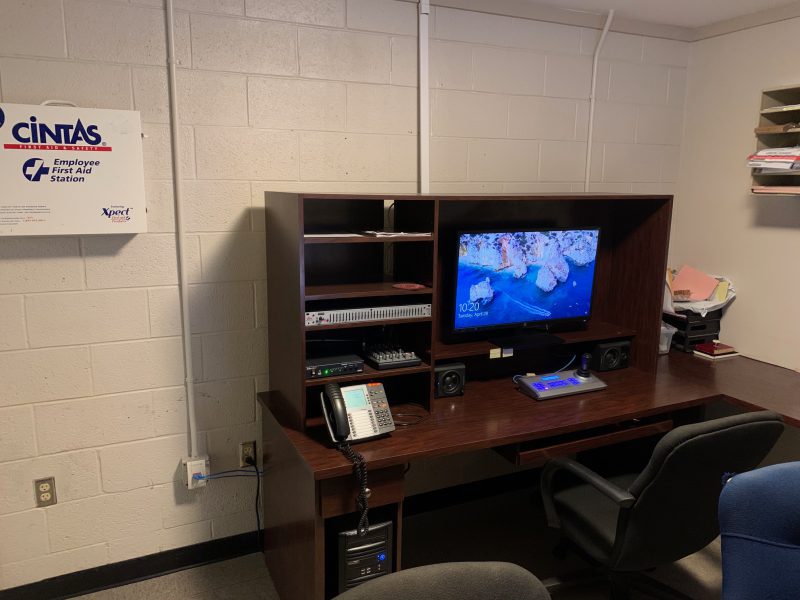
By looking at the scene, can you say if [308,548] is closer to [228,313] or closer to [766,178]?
[228,313]

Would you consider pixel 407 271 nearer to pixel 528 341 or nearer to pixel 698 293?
pixel 528 341

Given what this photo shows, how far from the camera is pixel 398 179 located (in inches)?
102

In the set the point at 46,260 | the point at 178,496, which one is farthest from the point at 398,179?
the point at 178,496

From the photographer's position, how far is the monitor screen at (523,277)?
2.45m

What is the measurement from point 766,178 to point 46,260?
2988 millimetres

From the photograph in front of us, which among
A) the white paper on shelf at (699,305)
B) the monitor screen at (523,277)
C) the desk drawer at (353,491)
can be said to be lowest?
the desk drawer at (353,491)

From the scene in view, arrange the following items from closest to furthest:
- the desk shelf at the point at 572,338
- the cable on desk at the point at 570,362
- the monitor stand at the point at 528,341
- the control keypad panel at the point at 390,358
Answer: the control keypad panel at the point at 390,358 < the desk shelf at the point at 572,338 < the monitor stand at the point at 528,341 < the cable on desk at the point at 570,362

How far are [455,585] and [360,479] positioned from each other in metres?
0.81

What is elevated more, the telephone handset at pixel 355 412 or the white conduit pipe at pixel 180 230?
the white conduit pipe at pixel 180 230

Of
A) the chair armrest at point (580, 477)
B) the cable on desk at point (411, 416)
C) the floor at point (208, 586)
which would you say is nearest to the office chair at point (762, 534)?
the chair armrest at point (580, 477)

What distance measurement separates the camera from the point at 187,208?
2.23 m

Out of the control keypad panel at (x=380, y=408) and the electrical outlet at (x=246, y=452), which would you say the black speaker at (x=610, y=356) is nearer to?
the control keypad panel at (x=380, y=408)

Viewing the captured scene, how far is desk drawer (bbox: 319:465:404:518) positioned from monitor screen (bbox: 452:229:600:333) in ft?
2.52

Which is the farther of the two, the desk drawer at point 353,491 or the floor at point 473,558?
the floor at point 473,558
